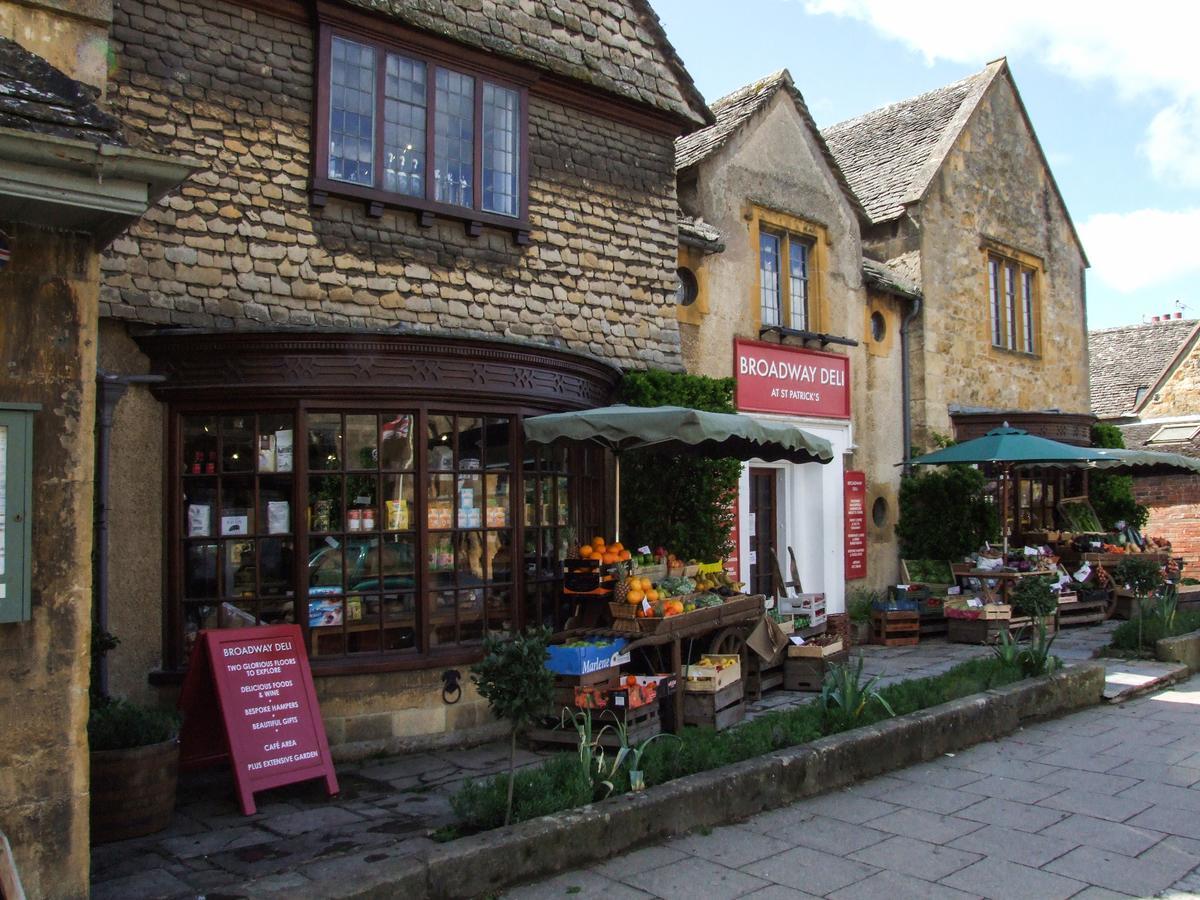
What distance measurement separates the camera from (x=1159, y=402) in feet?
81.4

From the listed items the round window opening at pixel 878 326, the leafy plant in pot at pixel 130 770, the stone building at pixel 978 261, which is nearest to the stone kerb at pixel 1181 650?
the stone building at pixel 978 261

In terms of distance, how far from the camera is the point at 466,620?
8.02 m

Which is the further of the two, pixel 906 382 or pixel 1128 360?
pixel 1128 360

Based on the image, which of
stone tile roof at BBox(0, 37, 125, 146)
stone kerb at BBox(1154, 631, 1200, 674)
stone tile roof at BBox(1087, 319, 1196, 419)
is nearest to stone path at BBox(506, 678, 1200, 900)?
stone kerb at BBox(1154, 631, 1200, 674)

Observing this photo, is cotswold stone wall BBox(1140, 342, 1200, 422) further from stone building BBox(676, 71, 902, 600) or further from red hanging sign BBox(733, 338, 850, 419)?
red hanging sign BBox(733, 338, 850, 419)

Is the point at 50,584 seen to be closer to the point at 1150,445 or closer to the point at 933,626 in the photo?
the point at 933,626

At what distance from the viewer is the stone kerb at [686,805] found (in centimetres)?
441

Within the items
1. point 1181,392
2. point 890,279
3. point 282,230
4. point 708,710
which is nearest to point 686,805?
point 708,710

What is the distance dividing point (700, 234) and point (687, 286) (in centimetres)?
65

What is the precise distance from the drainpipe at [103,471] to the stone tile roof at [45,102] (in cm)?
269

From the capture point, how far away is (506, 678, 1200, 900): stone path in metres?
4.81

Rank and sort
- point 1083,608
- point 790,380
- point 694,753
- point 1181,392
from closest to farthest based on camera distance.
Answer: point 694,753
point 790,380
point 1083,608
point 1181,392

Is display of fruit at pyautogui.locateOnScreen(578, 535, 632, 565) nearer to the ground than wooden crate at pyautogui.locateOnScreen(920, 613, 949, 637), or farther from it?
farther from it

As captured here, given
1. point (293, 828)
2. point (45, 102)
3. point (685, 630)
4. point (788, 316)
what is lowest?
point (293, 828)
